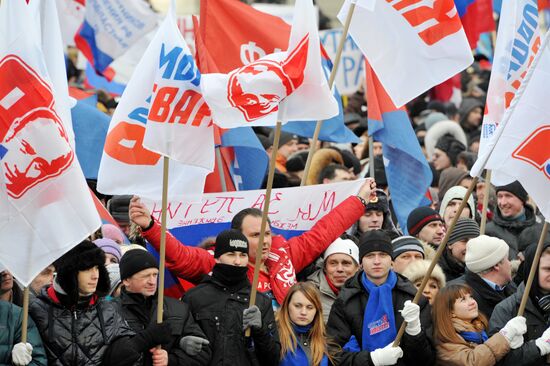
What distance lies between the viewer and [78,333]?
7.59 m

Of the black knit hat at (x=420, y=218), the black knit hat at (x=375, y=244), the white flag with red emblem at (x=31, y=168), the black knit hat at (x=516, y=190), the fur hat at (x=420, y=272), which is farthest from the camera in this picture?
the black knit hat at (x=516, y=190)

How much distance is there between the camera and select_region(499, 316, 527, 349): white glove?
8211 mm

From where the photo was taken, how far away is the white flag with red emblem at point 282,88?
8.32 metres

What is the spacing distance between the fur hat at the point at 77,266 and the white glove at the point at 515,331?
229 cm

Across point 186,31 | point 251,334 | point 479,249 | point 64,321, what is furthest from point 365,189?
point 186,31

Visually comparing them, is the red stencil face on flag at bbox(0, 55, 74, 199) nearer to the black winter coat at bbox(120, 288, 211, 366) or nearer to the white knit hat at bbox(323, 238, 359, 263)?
the black winter coat at bbox(120, 288, 211, 366)

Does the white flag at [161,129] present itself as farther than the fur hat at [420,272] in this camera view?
No

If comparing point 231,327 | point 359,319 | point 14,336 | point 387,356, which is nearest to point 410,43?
point 359,319

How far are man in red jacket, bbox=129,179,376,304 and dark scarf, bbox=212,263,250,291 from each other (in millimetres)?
465

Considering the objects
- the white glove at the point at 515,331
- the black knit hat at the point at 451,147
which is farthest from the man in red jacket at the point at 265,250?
the black knit hat at the point at 451,147

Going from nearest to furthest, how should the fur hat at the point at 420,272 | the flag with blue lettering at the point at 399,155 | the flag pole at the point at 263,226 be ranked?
the flag pole at the point at 263,226
the fur hat at the point at 420,272
the flag with blue lettering at the point at 399,155

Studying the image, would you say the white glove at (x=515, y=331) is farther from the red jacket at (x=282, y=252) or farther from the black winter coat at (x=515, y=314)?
the red jacket at (x=282, y=252)

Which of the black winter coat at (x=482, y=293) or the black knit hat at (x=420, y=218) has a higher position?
Answer: the black winter coat at (x=482, y=293)

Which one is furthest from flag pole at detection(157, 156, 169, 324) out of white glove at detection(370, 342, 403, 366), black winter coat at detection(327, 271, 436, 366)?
white glove at detection(370, 342, 403, 366)
